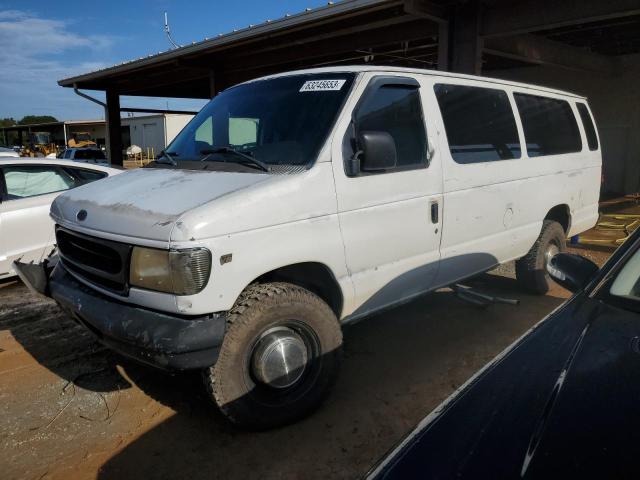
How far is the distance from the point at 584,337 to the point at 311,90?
226cm

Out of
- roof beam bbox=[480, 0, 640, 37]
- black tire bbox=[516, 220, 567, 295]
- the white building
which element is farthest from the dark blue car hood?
the white building

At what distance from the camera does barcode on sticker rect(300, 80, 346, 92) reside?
3230mm

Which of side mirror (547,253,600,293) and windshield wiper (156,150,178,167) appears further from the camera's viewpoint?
windshield wiper (156,150,178,167)

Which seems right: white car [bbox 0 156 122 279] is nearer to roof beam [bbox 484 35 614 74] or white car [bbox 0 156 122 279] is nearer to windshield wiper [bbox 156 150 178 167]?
windshield wiper [bbox 156 150 178 167]

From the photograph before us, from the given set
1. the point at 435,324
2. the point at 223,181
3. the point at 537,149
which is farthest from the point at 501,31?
the point at 223,181

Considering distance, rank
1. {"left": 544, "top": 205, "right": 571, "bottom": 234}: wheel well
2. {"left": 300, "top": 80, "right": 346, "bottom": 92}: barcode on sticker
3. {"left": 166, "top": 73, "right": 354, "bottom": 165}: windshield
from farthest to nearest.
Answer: {"left": 544, "top": 205, "right": 571, "bottom": 234}: wheel well
{"left": 300, "top": 80, "right": 346, "bottom": 92}: barcode on sticker
{"left": 166, "top": 73, "right": 354, "bottom": 165}: windshield

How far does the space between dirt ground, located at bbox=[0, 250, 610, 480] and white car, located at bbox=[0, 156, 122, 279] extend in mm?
874

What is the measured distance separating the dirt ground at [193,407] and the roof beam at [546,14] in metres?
4.82

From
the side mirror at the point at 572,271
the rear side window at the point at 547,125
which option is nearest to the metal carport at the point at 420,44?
the rear side window at the point at 547,125

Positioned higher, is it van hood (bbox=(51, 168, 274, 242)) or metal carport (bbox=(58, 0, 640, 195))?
metal carport (bbox=(58, 0, 640, 195))

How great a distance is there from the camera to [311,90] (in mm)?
3328

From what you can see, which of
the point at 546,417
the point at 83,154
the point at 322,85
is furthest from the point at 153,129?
the point at 546,417

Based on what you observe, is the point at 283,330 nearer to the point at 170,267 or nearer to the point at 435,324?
the point at 170,267

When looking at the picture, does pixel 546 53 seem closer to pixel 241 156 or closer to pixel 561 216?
pixel 561 216
